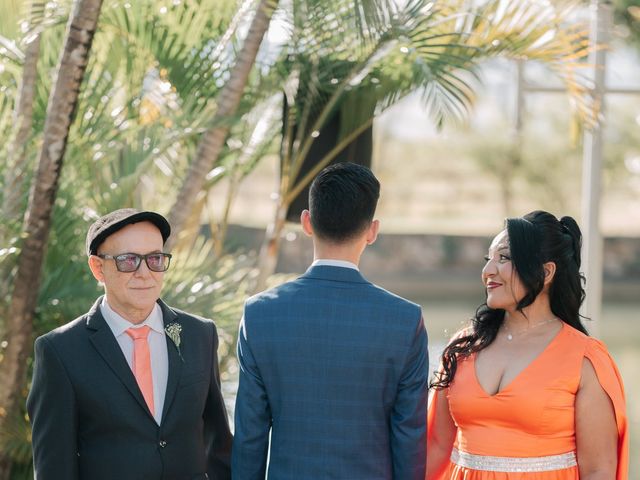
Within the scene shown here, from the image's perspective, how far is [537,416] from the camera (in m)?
2.94

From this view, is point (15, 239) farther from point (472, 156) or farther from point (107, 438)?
point (472, 156)

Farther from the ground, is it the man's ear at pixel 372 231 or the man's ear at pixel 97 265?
the man's ear at pixel 372 231

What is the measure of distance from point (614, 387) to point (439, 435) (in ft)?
1.87

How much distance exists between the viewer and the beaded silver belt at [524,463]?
9.71 feet

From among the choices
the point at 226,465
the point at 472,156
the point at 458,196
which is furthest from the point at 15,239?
the point at 458,196

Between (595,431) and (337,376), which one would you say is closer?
(337,376)

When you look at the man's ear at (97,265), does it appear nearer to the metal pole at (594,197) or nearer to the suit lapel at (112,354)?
the suit lapel at (112,354)

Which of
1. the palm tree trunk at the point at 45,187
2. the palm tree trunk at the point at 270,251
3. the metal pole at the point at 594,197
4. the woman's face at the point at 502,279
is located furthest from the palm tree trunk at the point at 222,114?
the metal pole at the point at 594,197

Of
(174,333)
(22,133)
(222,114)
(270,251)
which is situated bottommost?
(174,333)

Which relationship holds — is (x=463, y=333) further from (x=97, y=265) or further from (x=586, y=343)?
(x=97, y=265)

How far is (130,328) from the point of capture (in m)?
2.73

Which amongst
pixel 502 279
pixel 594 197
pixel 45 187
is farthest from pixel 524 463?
pixel 594 197

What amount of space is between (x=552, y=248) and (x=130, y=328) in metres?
1.24

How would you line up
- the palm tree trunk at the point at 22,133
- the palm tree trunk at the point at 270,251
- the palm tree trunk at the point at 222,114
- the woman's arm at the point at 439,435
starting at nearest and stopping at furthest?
the woman's arm at the point at 439,435 → the palm tree trunk at the point at 22,133 → the palm tree trunk at the point at 222,114 → the palm tree trunk at the point at 270,251
